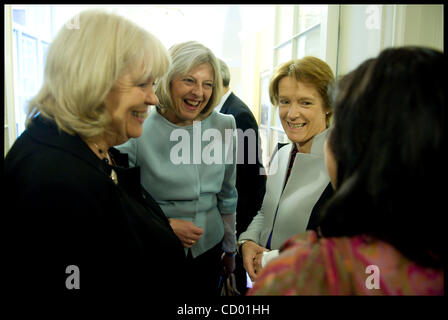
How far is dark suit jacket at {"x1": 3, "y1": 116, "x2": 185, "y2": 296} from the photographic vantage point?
22.3 inches

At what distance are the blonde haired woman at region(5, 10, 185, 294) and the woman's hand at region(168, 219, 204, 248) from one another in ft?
1.00

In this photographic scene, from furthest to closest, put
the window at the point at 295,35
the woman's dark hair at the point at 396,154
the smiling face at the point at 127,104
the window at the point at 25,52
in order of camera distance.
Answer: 1. the window at the point at 25,52
2. the window at the point at 295,35
3. the smiling face at the point at 127,104
4. the woman's dark hair at the point at 396,154

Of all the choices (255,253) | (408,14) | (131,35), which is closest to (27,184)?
(131,35)

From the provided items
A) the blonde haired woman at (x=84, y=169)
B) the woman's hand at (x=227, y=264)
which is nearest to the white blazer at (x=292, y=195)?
the woman's hand at (x=227, y=264)

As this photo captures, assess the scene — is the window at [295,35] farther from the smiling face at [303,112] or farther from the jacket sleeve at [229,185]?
the jacket sleeve at [229,185]

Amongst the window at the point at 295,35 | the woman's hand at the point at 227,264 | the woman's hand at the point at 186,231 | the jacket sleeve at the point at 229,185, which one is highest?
the window at the point at 295,35

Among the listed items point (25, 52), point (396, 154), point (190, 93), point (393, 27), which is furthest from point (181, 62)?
point (25, 52)

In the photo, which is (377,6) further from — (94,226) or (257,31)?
(257,31)

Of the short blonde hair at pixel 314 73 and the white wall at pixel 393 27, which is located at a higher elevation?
the white wall at pixel 393 27

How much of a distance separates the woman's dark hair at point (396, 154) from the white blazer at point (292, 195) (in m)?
0.49

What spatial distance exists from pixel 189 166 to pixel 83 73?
0.57m

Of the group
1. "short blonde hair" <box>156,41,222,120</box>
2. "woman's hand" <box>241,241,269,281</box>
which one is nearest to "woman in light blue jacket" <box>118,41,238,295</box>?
"short blonde hair" <box>156,41,222,120</box>

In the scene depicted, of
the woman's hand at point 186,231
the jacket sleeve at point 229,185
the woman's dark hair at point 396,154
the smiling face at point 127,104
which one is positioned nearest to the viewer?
the woman's dark hair at point 396,154

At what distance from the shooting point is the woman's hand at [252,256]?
3.37 ft
